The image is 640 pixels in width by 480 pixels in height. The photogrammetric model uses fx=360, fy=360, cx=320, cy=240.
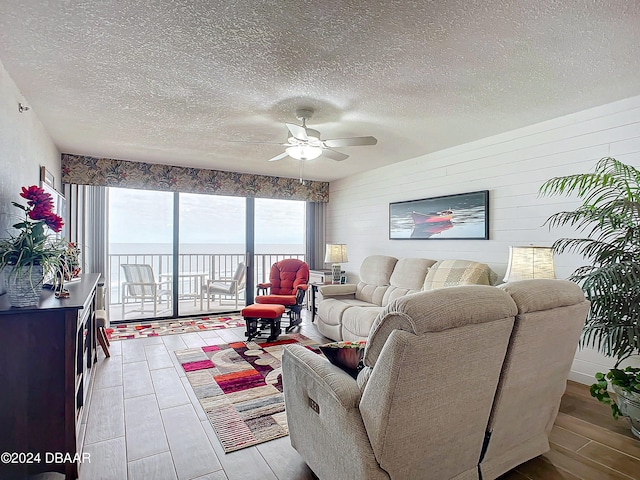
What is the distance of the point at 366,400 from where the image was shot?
4.59 ft

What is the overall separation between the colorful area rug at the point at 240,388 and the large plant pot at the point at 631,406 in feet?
7.39

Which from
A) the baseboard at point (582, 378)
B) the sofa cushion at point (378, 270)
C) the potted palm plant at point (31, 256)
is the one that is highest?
the potted palm plant at point (31, 256)

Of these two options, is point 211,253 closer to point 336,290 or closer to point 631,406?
point 336,290

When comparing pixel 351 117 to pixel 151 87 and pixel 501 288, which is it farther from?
pixel 501 288

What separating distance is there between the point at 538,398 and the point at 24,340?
2.64 metres

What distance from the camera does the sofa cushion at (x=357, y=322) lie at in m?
3.83

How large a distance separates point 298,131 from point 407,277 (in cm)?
237

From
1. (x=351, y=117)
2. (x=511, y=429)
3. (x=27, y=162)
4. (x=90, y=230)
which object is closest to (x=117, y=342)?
(x=90, y=230)

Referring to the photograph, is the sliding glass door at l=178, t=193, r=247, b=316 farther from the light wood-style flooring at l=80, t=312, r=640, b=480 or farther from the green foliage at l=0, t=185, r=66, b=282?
the green foliage at l=0, t=185, r=66, b=282

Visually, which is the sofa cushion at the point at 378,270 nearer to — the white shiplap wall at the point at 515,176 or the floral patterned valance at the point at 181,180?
the white shiplap wall at the point at 515,176

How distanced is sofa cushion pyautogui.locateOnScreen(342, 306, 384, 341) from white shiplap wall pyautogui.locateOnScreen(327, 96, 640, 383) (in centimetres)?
129

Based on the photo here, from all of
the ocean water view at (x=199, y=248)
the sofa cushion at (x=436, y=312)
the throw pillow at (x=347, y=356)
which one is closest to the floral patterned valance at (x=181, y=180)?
the ocean water view at (x=199, y=248)

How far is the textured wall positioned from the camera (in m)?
2.38

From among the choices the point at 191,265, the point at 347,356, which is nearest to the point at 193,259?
the point at 191,265
